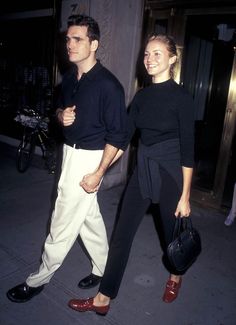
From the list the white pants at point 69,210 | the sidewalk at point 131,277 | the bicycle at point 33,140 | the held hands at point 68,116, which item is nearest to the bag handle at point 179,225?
the white pants at point 69,210

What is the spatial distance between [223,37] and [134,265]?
18.8 feet

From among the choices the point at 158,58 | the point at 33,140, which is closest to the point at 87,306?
the point at 158,58

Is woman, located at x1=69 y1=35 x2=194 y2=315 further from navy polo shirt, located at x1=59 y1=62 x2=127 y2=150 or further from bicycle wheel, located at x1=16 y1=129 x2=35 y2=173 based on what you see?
bicycle wheel, located at x1=16 y1=129 x2=35 y2=173

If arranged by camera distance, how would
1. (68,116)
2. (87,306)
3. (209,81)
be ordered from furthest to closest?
1. (209,81)
2. (87,306)
3. (68,116)

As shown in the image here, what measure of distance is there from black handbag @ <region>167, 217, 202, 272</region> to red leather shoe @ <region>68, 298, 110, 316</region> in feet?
2.41

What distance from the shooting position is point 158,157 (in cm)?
249

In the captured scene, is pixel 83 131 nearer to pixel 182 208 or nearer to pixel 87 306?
pixel 182 208

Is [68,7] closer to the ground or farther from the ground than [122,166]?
farther from the ground

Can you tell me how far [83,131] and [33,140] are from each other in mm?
4651

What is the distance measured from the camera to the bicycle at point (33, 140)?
6.54m

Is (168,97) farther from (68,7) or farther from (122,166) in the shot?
(68,7)

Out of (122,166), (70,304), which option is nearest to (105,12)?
(122,166)

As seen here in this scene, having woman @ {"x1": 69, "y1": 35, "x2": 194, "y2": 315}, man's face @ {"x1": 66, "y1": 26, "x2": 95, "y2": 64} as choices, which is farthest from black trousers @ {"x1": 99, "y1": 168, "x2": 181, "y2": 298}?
man's face @ {"x1": 66, "y1": 26, "x2": 95, "y2": 64}

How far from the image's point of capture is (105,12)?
5.34 m
